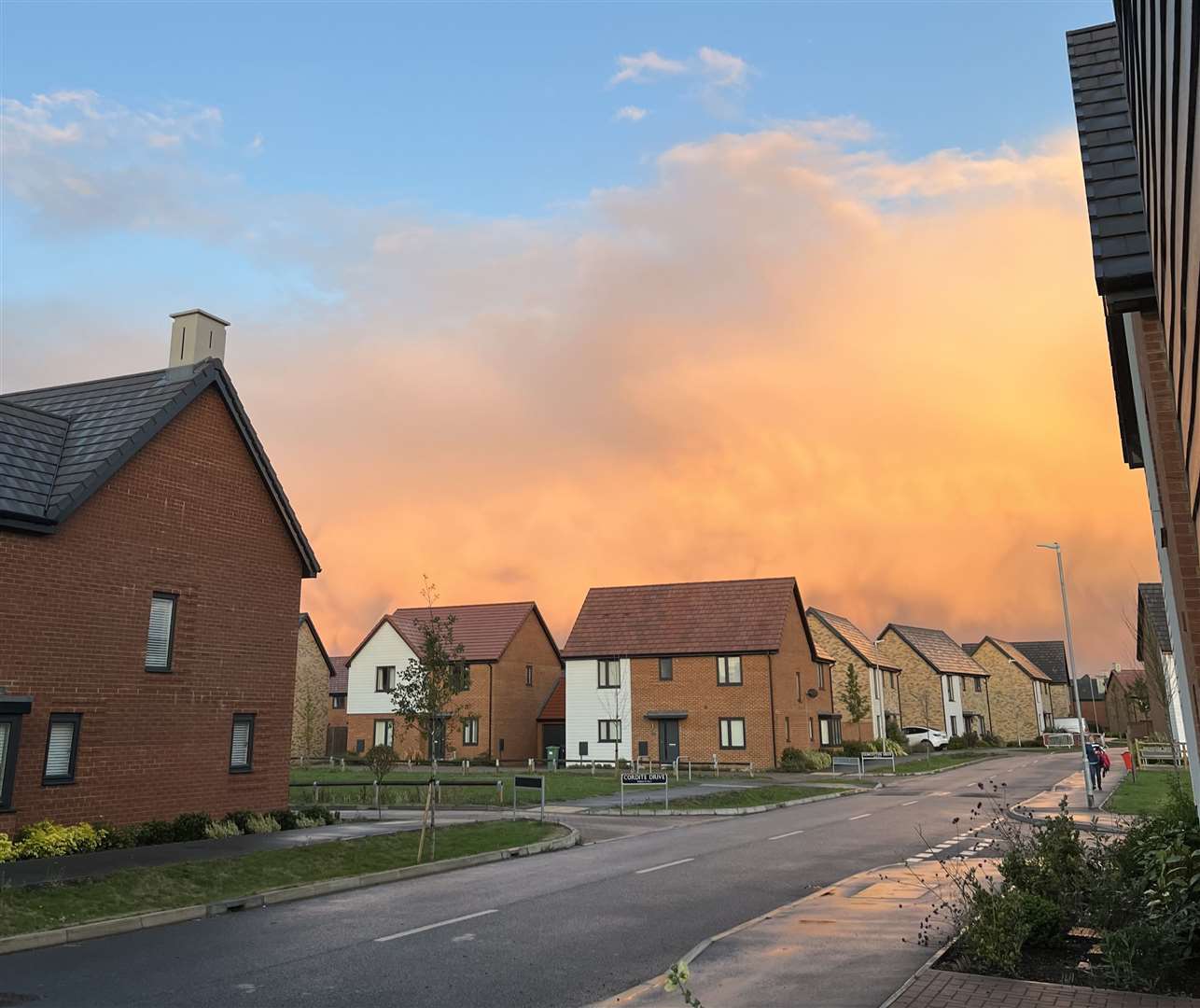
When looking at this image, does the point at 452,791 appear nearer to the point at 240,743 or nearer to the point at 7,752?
the point at 240,743

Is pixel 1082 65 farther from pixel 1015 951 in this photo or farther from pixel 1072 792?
pixel 1072 792

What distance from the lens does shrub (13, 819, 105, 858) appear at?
17119 mm

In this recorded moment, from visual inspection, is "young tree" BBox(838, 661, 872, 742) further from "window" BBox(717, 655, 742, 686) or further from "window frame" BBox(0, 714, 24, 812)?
"window frame" BBox(0, 714, 24, 812)

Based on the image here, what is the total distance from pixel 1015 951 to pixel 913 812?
2022 centimetres

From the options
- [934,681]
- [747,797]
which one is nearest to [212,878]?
[747,797]

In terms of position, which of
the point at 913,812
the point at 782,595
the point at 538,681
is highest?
the point at 782,595

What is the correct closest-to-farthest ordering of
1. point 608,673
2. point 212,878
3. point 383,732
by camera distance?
point 212,878 < point 608,673 < point 383,732

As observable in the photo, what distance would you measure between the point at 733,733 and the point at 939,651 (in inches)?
1855

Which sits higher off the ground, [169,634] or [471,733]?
[169,634]

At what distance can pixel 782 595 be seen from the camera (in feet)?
185

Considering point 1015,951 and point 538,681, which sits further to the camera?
point 538,681

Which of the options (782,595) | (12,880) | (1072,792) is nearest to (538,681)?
(782,595)

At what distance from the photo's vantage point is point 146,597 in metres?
20.8

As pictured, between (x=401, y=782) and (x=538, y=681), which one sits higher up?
(x=538, y=681)
